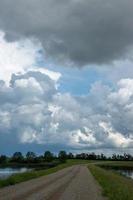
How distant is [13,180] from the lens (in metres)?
48.6

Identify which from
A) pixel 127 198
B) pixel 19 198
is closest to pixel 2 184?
pixel 19 198

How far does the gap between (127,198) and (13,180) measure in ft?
74.9

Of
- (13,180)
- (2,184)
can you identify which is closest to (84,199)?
(2,184)

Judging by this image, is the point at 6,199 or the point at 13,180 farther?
the point at 13,180

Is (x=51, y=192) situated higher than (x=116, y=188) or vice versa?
(x=116, y=188)

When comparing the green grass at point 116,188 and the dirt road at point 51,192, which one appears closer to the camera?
the green grass at point 116,188

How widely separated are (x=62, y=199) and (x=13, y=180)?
20964mm

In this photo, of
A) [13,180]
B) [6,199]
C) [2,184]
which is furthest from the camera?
[13,180]

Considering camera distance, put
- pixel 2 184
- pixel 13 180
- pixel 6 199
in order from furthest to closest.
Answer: pixel 13 180
pixel 2 184
pixel 6 199

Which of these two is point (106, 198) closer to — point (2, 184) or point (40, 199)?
point (40, 199)

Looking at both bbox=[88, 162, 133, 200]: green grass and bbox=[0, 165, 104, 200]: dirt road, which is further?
bbox=[0, 165, 104, 200]: dirt road

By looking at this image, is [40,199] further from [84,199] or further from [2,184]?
[2,184]

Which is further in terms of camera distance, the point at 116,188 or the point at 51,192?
the point at 116,188

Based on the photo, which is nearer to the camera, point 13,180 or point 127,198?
point 127,198
